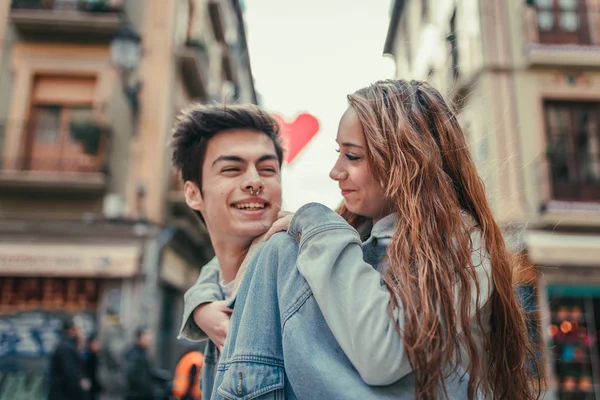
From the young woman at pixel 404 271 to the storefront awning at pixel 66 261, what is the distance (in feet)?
31.1

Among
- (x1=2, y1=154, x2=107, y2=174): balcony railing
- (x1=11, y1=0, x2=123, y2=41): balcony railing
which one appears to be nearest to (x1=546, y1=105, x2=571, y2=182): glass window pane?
(x1=2, y1=154, x2=107, y2=174): balcony railing

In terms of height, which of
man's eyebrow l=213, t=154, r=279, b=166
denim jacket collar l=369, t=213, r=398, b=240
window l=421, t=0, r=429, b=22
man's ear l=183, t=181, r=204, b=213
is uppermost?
window l=421, t=0, r=429, b=22

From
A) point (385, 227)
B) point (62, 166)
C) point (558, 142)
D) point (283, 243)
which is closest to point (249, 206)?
point (283, 243)

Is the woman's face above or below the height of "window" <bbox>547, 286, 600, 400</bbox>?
above

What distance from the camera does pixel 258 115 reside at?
1.88 meters

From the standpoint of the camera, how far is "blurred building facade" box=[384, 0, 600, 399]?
A: 34.1 feet

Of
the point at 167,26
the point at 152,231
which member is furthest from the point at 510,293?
the point at 167,26

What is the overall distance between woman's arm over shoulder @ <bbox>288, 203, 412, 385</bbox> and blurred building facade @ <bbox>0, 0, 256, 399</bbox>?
31.8 ft

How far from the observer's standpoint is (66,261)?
1029 centimetres

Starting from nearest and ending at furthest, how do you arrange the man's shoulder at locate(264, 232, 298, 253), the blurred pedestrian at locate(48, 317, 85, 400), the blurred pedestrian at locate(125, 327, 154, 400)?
the man's shoulder at locate(264, 232, 298, 253)
the blurred pedestrian at locate(48, 317, 85, 400)
the blurred pedestrian at locate(125, 327, 154, 400)

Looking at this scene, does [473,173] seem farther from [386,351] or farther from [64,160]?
[64,160]

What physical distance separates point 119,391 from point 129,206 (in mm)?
3754

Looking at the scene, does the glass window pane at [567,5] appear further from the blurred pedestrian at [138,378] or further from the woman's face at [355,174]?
the woman's face at [355,174]

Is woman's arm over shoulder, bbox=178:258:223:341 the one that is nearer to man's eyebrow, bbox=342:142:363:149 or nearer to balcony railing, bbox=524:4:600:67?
man's eyebrow, bbox=342:142:363:149
